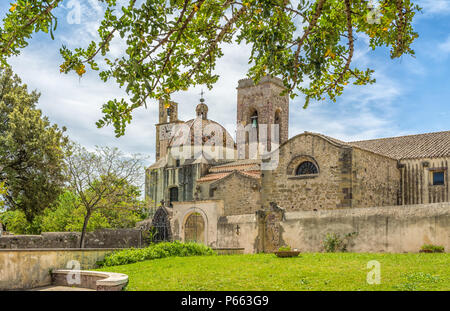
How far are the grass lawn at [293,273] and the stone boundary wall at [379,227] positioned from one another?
1882 millimetres

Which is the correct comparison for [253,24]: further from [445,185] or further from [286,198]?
[445,185]

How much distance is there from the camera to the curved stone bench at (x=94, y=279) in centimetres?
948

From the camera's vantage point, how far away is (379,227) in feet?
53.9

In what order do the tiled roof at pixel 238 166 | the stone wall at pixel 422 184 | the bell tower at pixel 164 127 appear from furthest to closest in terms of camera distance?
the bell tower at pixel 164 127
the tiled roof at pixel 238 166
the stone wall at pixel 422 184

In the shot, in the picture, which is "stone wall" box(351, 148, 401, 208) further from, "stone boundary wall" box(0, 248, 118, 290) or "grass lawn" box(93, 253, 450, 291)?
"stone boundary wall" box(0, 248, 118, 290)

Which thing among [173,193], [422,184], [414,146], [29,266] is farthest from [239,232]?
[173,193]

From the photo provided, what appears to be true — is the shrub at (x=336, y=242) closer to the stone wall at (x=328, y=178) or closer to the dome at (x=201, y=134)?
the stone wall at (x=328, y=178)

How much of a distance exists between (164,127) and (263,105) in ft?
39.8

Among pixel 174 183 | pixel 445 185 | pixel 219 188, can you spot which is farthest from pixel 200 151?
pixel 445 185

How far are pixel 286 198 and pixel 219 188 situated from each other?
582 centimetres

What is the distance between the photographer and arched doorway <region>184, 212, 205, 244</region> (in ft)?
81.7

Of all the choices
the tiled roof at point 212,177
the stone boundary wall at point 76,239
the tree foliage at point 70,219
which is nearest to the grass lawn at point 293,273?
the stone boundary wall at point 76,239

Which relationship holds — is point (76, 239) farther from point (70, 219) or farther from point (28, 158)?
point (70, 219)

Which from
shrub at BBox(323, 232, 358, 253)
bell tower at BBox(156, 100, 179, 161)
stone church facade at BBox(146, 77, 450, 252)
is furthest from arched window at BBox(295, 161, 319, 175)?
bell tower at BBox(156, 100, 179, 161)
